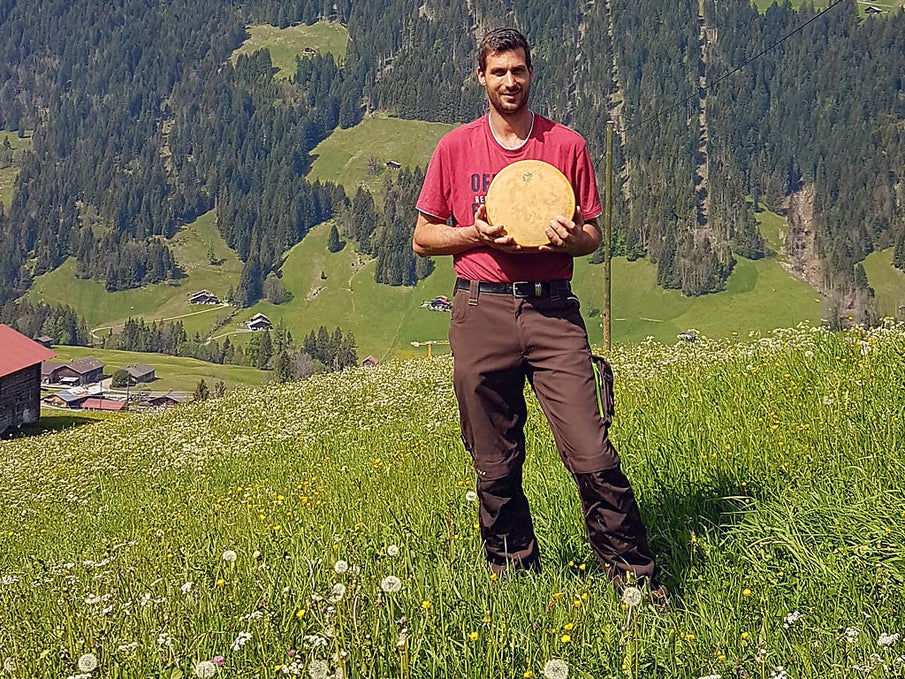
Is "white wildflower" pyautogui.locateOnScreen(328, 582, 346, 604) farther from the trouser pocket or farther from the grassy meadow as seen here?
the trouser pocket

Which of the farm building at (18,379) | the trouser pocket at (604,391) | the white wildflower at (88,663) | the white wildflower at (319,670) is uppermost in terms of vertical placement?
the trouser pocket at (604,391)

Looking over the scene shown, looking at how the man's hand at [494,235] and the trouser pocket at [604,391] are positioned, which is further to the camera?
the trouser pocket at [604,391]

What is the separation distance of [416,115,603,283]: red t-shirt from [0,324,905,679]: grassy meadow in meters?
1.64

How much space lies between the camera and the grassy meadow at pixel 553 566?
3668 millimetres

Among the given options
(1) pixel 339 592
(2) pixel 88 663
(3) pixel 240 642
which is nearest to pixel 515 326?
(1) pixel 339 592

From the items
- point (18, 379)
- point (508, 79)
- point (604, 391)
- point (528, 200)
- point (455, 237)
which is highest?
point (508, 79)

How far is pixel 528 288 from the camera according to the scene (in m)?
4.89

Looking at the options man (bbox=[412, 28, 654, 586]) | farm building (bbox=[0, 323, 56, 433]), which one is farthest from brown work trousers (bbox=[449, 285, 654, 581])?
farm building (bbox=[0, 323, 56, 433])

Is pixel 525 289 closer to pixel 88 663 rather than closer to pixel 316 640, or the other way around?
pixel 316 640

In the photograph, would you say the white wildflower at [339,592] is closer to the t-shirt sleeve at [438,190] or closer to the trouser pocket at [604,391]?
the trouser pocket at [604,391]

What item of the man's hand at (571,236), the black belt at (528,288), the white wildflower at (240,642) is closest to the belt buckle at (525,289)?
the black belt at (528,288)

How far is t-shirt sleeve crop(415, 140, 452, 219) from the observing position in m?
5.19

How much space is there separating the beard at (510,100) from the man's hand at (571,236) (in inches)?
26.8

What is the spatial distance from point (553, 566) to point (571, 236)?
1855mm
